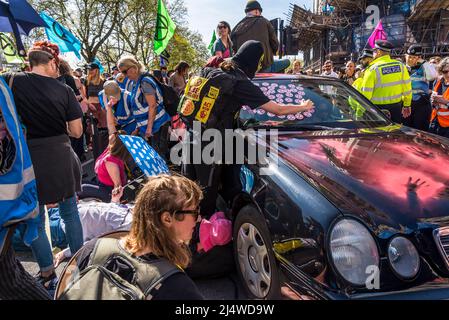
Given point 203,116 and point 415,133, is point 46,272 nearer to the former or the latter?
point 203,116

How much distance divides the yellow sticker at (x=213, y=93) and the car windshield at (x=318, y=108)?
0.32m

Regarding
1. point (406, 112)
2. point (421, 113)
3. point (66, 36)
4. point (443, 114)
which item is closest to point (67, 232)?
point (66, 36)

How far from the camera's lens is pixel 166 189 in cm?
133

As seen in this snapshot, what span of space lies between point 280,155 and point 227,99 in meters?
0.81

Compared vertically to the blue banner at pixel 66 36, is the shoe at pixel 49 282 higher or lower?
lower

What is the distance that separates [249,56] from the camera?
9.90ft

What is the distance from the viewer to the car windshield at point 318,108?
122 inches

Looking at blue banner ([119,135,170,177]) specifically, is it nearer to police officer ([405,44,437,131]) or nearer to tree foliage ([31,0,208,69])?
police officer ([405,44,437,131])

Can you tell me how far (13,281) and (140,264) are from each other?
1.05m

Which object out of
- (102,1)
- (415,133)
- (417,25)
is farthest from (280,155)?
(417,25)

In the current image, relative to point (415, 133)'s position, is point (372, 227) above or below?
below

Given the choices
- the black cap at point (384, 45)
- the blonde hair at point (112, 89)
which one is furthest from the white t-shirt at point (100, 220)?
the black cap at point (384, 45)

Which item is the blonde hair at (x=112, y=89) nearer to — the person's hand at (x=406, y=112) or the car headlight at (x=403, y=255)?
the car headlight at (x=403, y=255)

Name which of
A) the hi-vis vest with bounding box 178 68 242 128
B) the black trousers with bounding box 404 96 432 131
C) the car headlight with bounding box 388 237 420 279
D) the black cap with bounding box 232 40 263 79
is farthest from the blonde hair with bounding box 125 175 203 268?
the black trousers with bounding box 404 96 432 131
